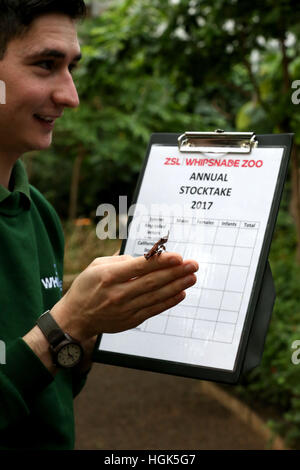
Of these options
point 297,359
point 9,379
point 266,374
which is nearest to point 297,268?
point 266,374

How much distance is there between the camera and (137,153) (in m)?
10.2

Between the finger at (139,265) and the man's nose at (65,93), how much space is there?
1.82 feet

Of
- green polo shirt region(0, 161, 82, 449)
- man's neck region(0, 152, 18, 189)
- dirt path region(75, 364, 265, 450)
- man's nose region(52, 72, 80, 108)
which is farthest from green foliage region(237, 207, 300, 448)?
man's nose region(52, 72, 80, 108)

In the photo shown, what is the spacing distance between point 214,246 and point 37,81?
2.06 feet

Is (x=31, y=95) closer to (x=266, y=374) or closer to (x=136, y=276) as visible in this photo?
(x=136, y=276)

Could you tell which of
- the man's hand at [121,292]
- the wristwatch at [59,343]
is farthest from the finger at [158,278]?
the wristwatch at [59,343]

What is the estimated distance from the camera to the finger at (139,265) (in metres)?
1.44

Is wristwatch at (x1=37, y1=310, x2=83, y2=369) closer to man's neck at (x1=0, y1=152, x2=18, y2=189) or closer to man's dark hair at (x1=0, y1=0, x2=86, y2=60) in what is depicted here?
man's neck at (x1=0, y1=152, x2=18, y2=189)

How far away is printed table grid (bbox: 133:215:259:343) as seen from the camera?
5.64ft

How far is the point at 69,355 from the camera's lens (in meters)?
1.60

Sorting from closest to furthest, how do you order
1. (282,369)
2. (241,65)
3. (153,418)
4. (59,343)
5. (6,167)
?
(59,343)
(6,167)
(282,369)
(153,418)
(241,65)

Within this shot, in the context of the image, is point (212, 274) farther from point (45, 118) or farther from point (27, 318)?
point (45, 118)

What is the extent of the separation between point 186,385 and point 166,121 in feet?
14.6

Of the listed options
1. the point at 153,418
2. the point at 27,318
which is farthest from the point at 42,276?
the point at 153,418
